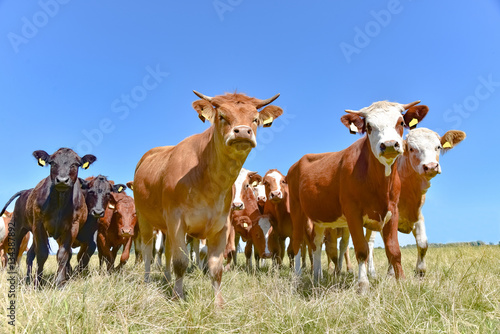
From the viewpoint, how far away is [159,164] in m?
6.32

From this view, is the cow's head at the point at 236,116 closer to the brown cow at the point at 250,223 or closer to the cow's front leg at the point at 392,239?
the cow's front leg at the point at 392,239

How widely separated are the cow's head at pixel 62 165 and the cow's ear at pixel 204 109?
8.96 ft

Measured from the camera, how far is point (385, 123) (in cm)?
556

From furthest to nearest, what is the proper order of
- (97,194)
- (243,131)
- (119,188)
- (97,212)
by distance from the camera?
(119,188), (97,194), (97,212), (243,131)

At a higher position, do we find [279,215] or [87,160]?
[87,160]

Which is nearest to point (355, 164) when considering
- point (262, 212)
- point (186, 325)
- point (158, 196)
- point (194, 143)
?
point (194, 143)

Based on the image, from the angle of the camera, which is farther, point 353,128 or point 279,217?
point 279,217

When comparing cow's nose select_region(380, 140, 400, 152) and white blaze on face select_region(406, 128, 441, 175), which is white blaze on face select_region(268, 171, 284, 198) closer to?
white blaze on face select_region(406, 128, 441, 175)

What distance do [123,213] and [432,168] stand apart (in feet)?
21.8

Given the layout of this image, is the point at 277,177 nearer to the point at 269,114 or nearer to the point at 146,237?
the point at 146,237

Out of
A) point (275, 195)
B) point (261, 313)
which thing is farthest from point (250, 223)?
point (261, 313)

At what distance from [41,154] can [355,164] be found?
5.33 meters

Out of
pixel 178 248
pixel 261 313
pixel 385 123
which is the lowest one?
pixel 261 313

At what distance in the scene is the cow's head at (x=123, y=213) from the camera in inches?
361
